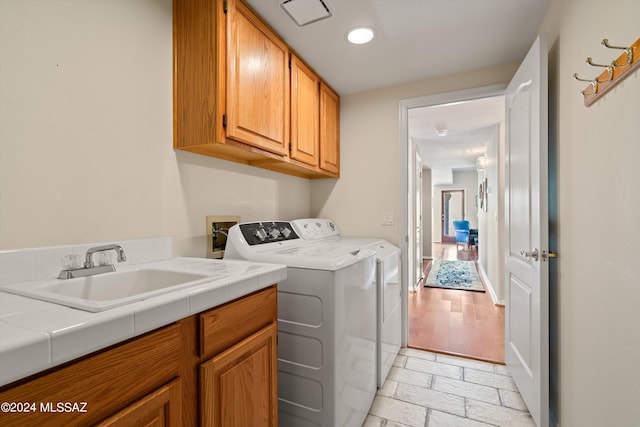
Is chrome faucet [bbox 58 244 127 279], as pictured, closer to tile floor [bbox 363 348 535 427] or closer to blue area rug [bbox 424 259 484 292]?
tile floor [bbox 363 348 535 427]

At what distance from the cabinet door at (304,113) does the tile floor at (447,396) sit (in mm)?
1602

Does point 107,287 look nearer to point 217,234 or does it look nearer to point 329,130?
point 217,234

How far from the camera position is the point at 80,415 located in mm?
545

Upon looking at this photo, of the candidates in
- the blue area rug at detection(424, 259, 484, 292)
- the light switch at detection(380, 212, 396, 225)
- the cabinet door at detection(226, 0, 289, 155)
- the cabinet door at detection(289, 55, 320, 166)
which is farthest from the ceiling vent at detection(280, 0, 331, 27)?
the blue area rug at detection(424, 259, 484, 292)

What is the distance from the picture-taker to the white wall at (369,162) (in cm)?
246

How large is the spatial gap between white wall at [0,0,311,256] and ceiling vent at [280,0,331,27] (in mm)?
584

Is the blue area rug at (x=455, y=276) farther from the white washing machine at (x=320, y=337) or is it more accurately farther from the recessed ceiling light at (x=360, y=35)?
the recessed ceiling light at (x=360, y=35)

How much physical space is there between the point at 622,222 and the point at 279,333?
4.34 ft

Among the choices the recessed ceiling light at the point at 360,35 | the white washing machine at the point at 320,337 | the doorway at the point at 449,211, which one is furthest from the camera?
the doorway at the point at 449,211

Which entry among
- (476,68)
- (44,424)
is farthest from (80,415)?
(476,68)

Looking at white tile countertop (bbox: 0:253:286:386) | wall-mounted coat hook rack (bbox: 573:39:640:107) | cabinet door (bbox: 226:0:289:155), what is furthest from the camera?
cabinet door (bbox: 226:0:289:155)

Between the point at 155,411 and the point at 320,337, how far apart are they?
705mm

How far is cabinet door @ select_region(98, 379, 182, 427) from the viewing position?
0.61m

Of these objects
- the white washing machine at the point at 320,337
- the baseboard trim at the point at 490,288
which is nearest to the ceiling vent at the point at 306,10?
the white washing machine at the point at 320,337
